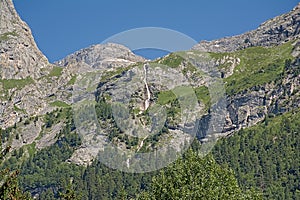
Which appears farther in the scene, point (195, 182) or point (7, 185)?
point (195, 182)

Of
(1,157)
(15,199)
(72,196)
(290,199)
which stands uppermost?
(290,199)

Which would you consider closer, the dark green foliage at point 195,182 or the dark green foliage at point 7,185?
the dark green foliage at point 7,185

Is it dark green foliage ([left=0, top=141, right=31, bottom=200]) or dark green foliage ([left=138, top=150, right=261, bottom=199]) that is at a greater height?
dark green foliage ([left=138, top=150, right=261, bottom=199])

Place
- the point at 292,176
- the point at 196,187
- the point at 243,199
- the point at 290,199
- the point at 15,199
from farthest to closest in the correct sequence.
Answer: the point at 292,176, the point at 290,199, the point at 243,199, the point at 196,187, the point at 15,199

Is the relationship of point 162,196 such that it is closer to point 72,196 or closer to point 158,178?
point 158,178

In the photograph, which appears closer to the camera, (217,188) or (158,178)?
(217,188)

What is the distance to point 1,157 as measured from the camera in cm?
3866

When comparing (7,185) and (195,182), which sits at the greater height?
(195,182)

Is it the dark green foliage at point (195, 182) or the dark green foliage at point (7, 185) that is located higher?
the dark green foliage at point (195, 182)

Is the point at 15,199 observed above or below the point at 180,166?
below

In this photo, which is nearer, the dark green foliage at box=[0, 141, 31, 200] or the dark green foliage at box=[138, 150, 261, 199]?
the dark green foliage at box=[0, 141, 31, 200]

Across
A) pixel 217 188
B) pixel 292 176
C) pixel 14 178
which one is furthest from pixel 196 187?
pixel 292 176

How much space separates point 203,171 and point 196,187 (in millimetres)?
4051

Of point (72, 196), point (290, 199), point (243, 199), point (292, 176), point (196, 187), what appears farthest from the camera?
point (292, 176)
